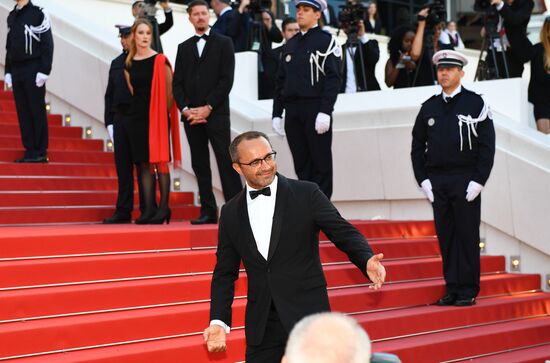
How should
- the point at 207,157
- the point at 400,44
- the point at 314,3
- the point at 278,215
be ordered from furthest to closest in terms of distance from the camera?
the point at 400,44 < the point at 207,157 < the point at 314,3 < the point at 278,215

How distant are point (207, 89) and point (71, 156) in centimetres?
210

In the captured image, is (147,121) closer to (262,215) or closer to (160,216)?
(160,216)

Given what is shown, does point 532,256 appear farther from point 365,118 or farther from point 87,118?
point 87,118

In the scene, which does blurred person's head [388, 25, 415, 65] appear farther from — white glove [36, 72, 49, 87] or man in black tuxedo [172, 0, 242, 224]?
white glove [36, 72, 49, 87]

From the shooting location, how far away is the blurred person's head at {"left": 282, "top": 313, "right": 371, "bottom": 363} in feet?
9.17

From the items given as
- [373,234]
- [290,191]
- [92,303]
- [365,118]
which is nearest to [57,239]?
[92,303]

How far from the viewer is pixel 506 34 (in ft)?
38.4

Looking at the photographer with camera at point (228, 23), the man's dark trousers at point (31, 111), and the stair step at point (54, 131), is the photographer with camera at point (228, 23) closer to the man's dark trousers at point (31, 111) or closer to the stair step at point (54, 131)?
the stair step at point (54, 131)

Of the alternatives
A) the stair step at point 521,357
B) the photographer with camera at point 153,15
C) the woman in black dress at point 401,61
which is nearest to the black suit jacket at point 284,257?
the stair step at point 521,357

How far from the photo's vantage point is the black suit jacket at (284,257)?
5277 millimetres

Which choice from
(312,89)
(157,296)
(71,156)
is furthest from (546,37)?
(157,296)

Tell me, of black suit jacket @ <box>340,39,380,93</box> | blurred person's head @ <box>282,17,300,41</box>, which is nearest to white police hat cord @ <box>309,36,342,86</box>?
blurred person's head @ <box>282,17,300,41</box>

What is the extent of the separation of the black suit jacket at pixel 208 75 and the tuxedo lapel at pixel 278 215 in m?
4.12

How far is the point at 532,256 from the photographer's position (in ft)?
33.0
